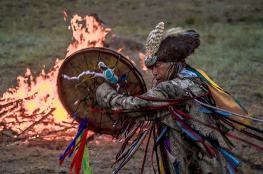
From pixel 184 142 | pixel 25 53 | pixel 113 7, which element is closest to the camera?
pixel 184 142

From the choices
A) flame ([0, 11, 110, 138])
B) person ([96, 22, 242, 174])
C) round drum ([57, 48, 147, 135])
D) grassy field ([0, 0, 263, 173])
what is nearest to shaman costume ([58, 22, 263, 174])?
person ([96, 22, 242, 174])

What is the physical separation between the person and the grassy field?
260cm

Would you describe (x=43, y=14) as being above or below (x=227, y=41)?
above

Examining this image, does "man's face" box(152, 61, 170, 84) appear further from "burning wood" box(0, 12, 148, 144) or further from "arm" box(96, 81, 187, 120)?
"burning wood" box(0, 12, 148, 144)

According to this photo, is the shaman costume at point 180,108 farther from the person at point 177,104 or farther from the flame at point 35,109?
the flame at point 35,109

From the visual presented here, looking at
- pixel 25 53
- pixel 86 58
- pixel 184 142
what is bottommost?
pixel 184 142

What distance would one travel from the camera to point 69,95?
3217 mm

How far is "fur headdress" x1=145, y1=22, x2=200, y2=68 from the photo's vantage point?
104 inches

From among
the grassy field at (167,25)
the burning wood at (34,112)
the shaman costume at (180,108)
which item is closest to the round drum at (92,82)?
the shaman costume at (180,108)

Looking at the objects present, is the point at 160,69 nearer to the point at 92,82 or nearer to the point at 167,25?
the point at 92,82

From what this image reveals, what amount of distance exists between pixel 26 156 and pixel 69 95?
88.6 inches

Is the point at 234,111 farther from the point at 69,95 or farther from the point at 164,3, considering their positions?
the point at 164,3

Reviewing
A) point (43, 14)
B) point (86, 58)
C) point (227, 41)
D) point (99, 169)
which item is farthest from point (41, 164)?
point (43, 14)

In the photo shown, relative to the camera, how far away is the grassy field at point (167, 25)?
1012 cm
